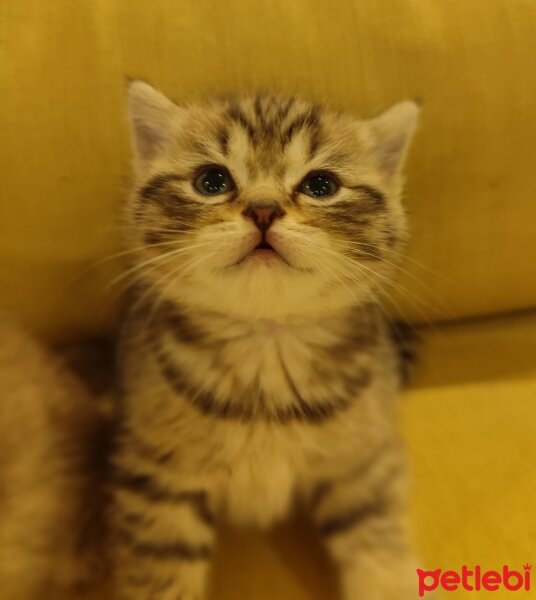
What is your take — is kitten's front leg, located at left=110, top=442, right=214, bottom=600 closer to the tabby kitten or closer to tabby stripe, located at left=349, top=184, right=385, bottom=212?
the tabby kitten

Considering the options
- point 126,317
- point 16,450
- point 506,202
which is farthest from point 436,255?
point 16,450

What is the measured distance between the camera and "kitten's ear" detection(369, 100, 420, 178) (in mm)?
773

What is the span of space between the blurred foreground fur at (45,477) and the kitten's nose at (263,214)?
37 cm

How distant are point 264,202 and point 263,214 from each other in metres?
0.02

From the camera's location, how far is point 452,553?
78 centimetres

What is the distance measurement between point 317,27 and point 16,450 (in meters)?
0.62

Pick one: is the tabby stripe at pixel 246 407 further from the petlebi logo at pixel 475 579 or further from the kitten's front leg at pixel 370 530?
the petlebi logo at pixel 475 579

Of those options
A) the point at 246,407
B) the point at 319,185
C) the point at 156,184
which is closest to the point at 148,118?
the point at 156,184

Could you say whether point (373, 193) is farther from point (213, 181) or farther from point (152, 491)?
point (152, 491)

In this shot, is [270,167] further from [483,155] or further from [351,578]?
[351,578]

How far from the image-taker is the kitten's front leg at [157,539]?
75 centimetres

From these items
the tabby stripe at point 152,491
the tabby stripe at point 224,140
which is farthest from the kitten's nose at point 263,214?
the tabby stripe at point 152,491

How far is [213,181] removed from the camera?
0.73 meters

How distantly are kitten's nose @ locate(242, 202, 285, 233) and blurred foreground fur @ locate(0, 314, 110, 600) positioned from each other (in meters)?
0.37
